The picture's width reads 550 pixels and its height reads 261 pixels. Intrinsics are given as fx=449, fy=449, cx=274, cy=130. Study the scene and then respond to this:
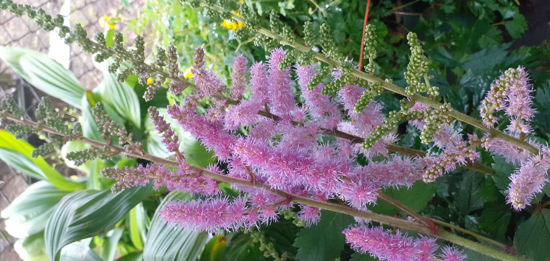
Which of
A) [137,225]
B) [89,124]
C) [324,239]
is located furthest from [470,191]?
[89,124]

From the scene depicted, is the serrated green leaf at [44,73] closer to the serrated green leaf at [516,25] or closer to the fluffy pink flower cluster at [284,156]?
the fluffy pink flower cluster at [284,156]

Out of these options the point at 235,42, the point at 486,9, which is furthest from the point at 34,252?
the point at 486,9

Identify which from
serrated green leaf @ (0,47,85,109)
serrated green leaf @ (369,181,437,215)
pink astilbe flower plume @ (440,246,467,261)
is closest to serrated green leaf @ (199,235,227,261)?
serrated green leaf @ (369,181,437,215)

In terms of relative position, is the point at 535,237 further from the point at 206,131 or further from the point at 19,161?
the point at 19,161

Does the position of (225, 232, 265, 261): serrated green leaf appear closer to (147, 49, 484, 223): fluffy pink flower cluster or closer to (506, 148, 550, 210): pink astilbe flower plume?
(147, 49, 484, 223): fluffy pink flower cluster

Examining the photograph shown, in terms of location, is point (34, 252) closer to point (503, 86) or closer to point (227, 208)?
point (227, 208)

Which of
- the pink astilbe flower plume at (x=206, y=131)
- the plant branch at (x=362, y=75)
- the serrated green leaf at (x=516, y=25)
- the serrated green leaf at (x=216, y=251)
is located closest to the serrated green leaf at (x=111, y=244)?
the serrated green leaf at (x=216, y=251)
